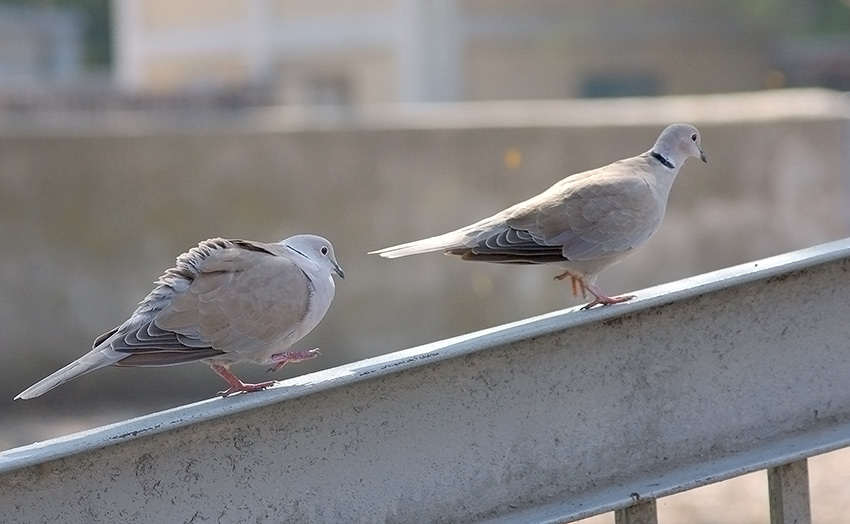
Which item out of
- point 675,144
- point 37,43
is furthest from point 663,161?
point 37,43

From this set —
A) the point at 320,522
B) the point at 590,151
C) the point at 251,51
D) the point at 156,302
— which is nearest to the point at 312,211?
the point at 590,151

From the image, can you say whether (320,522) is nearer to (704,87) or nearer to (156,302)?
(156,302)

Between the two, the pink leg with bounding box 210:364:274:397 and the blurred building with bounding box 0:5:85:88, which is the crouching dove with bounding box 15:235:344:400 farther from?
the blurred building with bounding box 0:5:85:88

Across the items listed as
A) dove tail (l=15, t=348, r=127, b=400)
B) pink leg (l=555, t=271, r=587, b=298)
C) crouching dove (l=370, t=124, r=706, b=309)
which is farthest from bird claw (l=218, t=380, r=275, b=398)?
pink leg (l=555, t=271, r=587, b=298)

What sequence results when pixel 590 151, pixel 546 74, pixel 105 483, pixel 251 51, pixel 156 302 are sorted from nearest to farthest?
pixel 105 483 → pixel 156 302 → pixel 590 151 → pixel 546 74 → pixel 251 51

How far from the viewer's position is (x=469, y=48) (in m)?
19.1

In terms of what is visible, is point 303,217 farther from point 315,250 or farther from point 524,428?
point 524,428

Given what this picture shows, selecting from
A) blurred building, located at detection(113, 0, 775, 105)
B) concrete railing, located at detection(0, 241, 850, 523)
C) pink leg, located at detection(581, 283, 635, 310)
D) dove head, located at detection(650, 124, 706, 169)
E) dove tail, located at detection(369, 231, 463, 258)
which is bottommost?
concrete railing, located at detection(0, 241, 850, 523)

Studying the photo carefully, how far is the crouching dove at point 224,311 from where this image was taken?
3.18 m

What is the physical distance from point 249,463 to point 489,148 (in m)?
6.27

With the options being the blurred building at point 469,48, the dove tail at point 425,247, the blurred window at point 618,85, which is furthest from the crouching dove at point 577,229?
the blurred window at point 618,85

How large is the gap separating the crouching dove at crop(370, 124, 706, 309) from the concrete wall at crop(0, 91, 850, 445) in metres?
4.78

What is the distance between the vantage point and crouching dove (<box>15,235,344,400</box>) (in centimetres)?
318

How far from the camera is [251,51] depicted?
21375 millimetres
